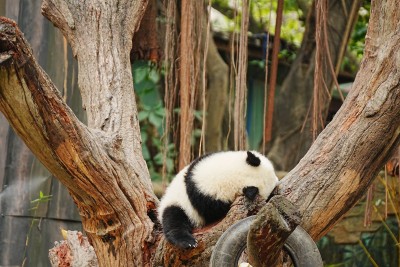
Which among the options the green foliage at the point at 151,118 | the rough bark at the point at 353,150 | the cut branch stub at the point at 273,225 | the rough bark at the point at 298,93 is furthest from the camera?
the rough bark at the point at 298,93

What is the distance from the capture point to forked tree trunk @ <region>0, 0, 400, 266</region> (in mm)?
2797

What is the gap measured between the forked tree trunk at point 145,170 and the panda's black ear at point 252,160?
6.8 inches

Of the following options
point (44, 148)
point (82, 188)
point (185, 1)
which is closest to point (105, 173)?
point (82, 188)

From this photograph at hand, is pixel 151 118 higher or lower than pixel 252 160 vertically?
lower

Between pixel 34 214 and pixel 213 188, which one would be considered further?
pixel 34 214

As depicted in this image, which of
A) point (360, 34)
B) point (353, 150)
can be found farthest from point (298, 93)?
point (353, 150)

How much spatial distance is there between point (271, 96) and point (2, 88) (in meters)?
2.34

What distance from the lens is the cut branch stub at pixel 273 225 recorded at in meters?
2.35

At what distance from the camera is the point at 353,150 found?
9.94 feet

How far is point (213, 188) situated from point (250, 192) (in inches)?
9.0

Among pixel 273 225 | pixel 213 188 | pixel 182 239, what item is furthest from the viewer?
pixel 213 188

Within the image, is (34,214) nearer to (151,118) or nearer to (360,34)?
(151,118)

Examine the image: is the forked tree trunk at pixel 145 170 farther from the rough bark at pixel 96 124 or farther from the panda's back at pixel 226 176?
the panda's back at pixel 226 176

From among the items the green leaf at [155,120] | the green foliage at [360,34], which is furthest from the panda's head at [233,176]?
the green foliage at [360,34]
